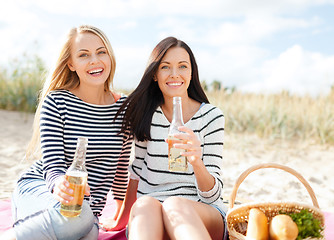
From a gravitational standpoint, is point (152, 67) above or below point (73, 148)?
above

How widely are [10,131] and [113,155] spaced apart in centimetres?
679

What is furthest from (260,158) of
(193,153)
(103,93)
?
(193,153)

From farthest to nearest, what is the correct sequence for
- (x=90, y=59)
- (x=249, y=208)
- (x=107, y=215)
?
(x=107, y=215), (x=90, y=59), (x=249, y=208)

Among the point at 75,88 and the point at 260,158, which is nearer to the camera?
the point at 75,88

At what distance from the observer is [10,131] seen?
9172 millimetres

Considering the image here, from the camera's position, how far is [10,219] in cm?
378

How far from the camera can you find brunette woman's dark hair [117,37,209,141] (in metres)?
3.04

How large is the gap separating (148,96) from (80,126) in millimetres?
587

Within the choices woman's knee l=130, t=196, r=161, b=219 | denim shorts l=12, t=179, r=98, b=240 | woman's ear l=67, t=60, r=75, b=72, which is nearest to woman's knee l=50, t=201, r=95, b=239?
denim shorts l=12, t=179, r=98, b=240

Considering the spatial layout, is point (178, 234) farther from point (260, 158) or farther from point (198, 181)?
point (260, 158)

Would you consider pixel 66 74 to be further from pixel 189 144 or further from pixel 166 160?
pixel 189 144

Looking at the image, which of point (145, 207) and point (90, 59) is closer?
point (145, 207)

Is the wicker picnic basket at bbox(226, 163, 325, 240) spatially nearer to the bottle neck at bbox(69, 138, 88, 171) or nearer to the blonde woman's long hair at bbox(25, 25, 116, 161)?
the bottle neck at bbox(69, 138, 88, 171)

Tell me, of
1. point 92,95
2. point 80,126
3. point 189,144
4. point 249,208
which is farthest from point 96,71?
point 249,208
